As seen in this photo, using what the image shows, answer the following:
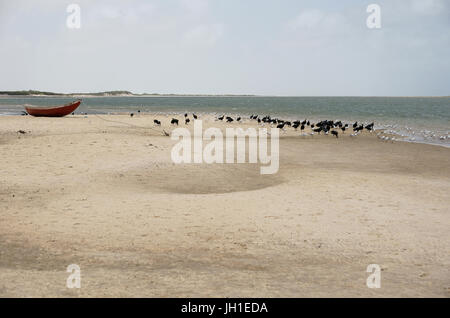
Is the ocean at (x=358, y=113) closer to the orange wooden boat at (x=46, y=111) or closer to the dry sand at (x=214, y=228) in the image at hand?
the orange wooden boat at (x=46, y=111)

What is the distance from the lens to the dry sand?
19.0 ft

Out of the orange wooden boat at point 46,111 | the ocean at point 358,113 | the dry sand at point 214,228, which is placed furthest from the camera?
the orange wooden boat at point 46,111

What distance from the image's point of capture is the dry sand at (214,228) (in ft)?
19.0

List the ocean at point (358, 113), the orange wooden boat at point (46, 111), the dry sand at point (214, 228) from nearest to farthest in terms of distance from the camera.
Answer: the dry sand at point (214, 228), the ocean at point (358, 113), the orange wooden boat at point (46, 111)

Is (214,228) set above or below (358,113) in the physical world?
below

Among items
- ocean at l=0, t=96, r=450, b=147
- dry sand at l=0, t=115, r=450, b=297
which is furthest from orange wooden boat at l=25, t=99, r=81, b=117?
dry sand at l=0, t=115, r=450, b=297

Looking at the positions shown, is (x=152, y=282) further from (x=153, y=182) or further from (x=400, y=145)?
(x=400, y=145)

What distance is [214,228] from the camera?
336 inches

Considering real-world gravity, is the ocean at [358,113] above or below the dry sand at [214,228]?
above

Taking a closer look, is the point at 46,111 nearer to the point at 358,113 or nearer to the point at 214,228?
the point at 214,228

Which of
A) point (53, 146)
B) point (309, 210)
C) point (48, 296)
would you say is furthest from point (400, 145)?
point (48, 296)

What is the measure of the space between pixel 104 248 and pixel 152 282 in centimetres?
197

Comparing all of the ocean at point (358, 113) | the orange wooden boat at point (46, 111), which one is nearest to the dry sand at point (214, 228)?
the ocean at point (358, 113)

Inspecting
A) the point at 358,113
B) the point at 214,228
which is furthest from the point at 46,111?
the point at 358,113
